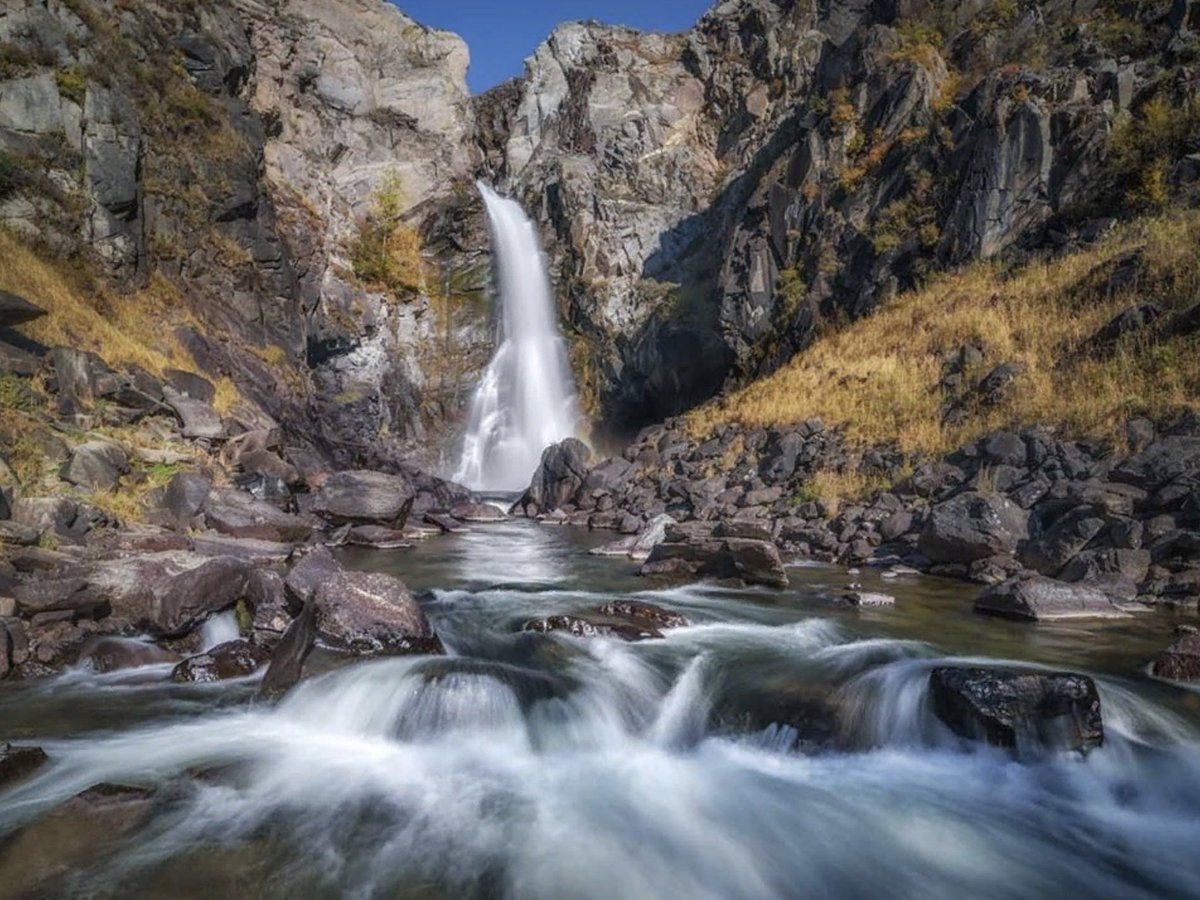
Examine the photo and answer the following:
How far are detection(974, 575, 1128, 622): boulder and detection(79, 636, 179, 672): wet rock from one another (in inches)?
377

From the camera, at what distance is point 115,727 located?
5.95 meters

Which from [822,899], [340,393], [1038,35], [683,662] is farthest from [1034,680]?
[340,393]

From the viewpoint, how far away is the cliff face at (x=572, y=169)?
19.5 metres

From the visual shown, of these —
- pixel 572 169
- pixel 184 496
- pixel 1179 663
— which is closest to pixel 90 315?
pixel 184 496

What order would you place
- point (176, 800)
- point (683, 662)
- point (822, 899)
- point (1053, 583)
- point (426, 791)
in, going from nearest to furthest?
point (822, 899)
point (176, 800)
point (426, 791)
point (683, 662)
point (1053, 583)

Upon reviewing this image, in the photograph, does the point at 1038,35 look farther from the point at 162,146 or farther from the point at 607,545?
the point at 162,146

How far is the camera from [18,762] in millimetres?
4922

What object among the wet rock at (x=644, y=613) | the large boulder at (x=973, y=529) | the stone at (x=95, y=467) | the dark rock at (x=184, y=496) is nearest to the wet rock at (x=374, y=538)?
the dark rock at (x=184, y=496)

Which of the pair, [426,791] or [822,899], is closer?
[822,899]

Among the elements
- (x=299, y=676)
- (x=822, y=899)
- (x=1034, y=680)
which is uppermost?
(x=1034, y=680)

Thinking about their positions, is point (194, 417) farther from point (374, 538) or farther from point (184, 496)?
point (374, 538)

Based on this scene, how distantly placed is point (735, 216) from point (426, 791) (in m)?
33.3

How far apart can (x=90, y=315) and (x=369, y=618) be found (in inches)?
575

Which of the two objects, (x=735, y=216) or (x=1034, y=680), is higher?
(x=735, y=216)
